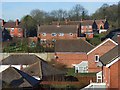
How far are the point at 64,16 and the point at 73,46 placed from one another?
48.5 ft

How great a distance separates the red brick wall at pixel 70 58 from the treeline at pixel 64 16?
9.15 m

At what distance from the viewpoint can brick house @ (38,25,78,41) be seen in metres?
22.8

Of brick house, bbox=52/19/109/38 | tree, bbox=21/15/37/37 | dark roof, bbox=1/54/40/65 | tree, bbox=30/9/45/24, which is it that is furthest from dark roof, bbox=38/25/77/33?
dark roof, bbox=1/54/40/65

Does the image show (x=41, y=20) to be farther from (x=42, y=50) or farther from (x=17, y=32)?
(x=42, y=50)

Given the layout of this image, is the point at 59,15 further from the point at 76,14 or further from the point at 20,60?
the point at 20,60

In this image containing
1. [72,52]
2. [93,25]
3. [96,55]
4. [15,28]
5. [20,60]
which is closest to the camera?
[20,60]

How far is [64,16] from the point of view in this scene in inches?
1192

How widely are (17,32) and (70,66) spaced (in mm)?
11150

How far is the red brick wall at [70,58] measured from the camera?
50.5ft

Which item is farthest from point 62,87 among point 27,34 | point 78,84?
point 27,34

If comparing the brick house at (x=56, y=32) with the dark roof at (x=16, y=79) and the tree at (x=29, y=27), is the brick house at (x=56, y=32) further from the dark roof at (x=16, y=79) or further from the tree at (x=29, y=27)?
the dark roof at (x=16, y=79)

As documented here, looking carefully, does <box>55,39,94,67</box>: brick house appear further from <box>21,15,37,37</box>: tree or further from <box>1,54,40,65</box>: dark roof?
<box>21,15,37,37</box>: tree

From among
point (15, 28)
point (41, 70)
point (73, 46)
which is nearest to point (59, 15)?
point (15, 28)

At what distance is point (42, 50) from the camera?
16.9m
